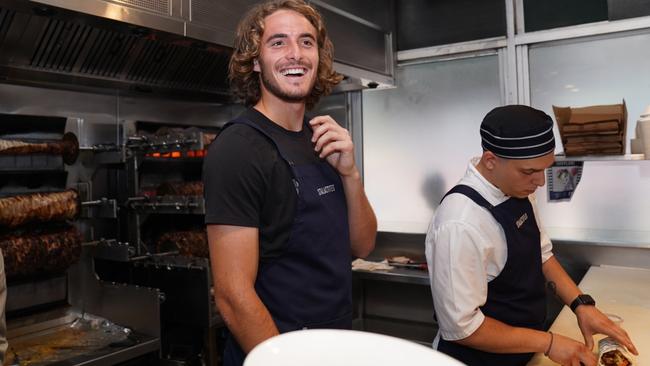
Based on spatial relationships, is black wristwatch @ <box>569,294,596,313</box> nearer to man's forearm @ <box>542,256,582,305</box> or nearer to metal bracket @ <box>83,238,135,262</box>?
man's forearm @ <box>542,256,582,305</box>

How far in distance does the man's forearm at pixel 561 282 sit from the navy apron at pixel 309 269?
2.79 ft

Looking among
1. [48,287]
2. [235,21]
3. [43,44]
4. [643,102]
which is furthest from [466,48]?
[48,287]

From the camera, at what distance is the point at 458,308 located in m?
1.45

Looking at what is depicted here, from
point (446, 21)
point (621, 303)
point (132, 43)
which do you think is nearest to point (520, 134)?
point (621, 303)

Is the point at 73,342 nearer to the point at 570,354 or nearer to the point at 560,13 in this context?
the point at 570,354

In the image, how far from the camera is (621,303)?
2117 millimetres

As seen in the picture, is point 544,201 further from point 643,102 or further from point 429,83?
point 429,83

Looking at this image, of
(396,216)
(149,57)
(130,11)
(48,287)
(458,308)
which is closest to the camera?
(458,308)

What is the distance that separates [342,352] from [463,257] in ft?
3.40

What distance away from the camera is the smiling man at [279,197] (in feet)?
4.14

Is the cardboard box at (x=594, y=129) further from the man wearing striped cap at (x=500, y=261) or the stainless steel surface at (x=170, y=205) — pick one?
the stainless steel surface at (x=170, y=205)

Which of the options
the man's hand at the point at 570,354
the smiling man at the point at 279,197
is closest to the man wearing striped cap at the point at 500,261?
the man's hand at the point at 570,354

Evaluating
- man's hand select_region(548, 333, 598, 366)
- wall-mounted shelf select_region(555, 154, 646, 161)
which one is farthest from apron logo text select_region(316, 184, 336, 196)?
wall-mounted shelf select_region(555, 154, 646, 161)

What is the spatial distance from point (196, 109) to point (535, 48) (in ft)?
7.43
